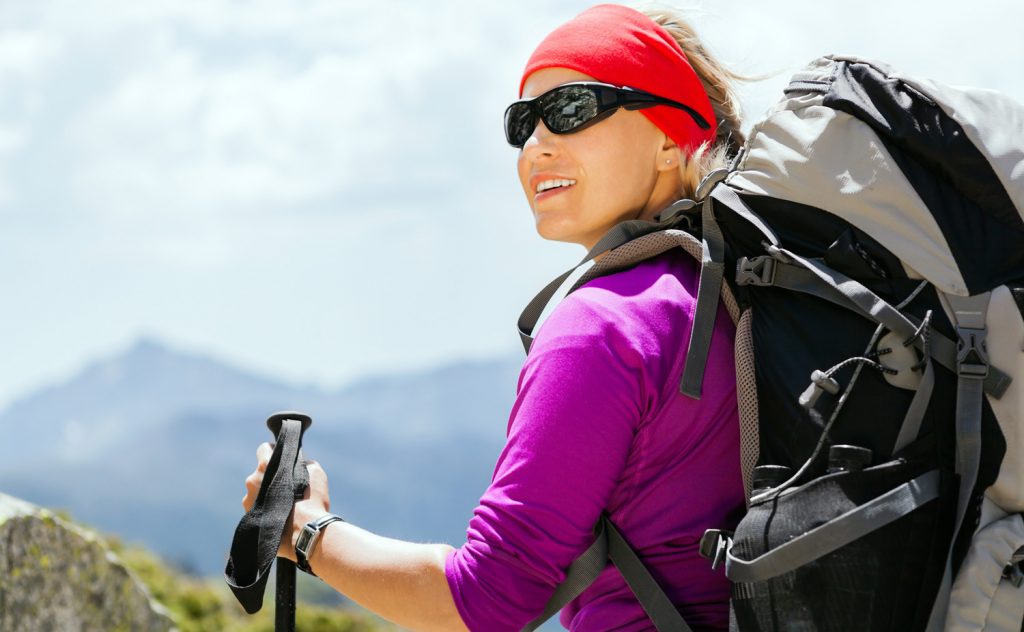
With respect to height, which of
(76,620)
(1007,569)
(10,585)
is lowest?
(76,620)

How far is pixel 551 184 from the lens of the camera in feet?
9.55

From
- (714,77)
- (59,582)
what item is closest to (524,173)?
(714,77)

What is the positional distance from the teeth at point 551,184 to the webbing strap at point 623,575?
0.87m

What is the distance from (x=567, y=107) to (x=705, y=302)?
0.72m

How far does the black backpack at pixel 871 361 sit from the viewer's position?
2.12m

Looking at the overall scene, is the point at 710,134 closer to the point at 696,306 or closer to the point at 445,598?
the point at 696,306

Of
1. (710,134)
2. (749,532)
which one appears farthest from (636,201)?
(749,532)

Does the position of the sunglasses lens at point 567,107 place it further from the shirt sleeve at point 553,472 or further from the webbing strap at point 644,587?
the webbing strap at point 644,587

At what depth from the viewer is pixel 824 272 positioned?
226cm

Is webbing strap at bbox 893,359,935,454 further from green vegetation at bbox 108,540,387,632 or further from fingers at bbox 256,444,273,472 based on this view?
green vegetation at bbox 108,540,387,632

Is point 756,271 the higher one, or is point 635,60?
point 635,60

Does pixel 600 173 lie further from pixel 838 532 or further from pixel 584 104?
pixel 838 532

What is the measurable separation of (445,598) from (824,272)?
38.8 inches

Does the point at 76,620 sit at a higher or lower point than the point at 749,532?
lower
